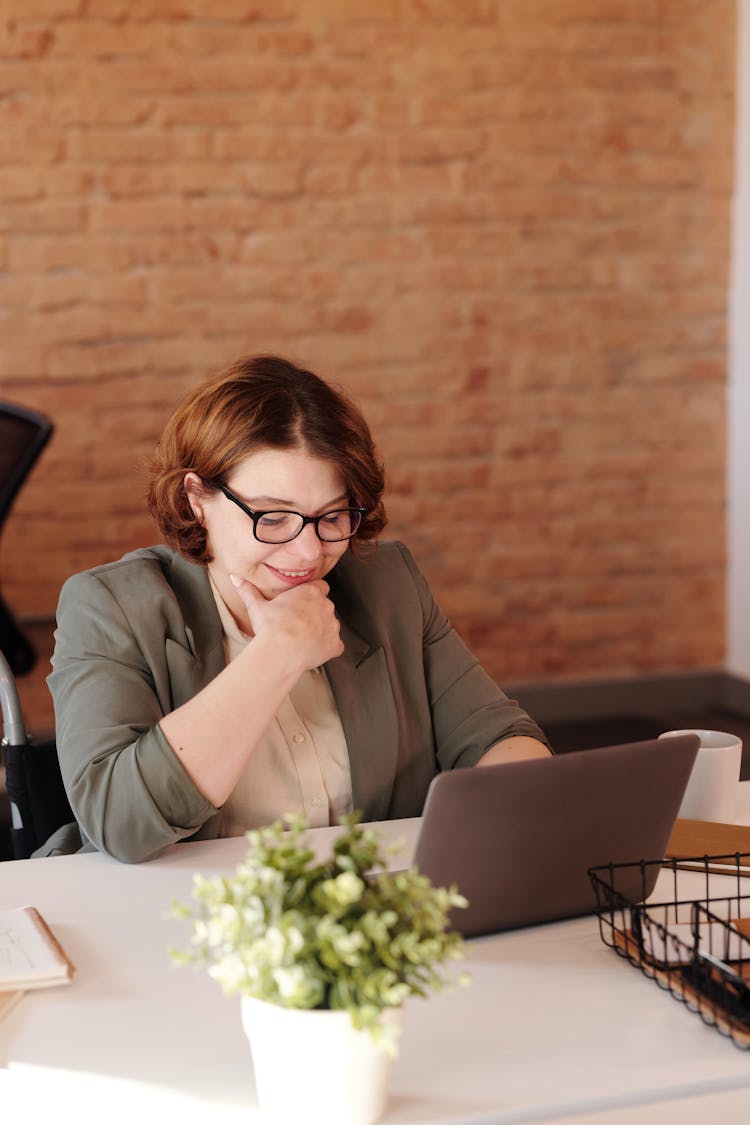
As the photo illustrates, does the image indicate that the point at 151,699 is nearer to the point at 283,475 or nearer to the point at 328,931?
the point at 283,475

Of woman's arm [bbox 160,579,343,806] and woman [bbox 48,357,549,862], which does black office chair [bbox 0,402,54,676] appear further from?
woman's arm [bbox 160,579,343,806]

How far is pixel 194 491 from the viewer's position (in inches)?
70.5

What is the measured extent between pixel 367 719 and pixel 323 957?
0.95 metres

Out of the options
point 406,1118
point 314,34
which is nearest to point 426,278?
point 314,34

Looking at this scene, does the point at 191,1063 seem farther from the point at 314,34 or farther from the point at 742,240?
the point at 742,240

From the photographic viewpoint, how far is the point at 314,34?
419 cm

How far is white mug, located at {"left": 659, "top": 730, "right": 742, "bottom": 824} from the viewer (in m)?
1.63

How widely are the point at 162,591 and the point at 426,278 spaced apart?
112 inches

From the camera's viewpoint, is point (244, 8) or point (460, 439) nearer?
point (244, 8)

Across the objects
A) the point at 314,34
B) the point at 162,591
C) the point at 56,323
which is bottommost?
the point at 162,591

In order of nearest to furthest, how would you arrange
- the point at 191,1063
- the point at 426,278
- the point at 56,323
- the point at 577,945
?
1. the point at 191,1063
2. the point at 577,945
3. the point at 56,323
4. the point at 426,278

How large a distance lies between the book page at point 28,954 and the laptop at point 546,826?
0.34 m

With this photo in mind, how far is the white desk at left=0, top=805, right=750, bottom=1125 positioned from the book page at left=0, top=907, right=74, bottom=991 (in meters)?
0.02

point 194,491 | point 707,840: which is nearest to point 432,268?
point 194,491
